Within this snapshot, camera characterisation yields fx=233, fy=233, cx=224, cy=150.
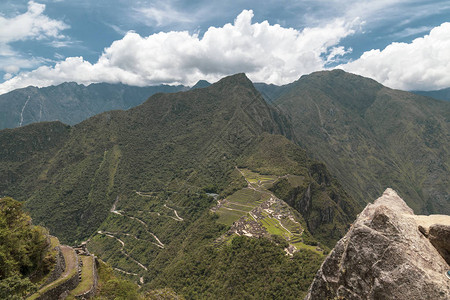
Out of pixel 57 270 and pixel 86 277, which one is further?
pixel 86 277

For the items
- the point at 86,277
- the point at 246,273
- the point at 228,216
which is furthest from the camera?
the point at 228,216

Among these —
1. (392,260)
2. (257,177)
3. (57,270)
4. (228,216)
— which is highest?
(392,260)

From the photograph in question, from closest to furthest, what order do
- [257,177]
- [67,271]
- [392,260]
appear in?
[392,260] < [67,271] < [257,177]

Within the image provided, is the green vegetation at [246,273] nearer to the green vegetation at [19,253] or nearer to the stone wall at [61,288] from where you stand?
the stone wall at [61,288]

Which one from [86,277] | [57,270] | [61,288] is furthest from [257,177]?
[61,288]

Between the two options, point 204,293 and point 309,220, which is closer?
point 204,293

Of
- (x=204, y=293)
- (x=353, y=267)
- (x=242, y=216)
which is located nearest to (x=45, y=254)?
(x=353, y=267)

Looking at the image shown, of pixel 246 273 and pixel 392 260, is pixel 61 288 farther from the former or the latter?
pixel 246 273

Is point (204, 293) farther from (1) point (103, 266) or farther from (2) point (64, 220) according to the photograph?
(2) point (64, 220)
